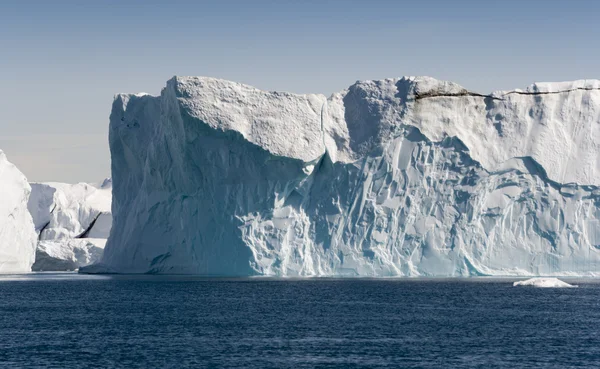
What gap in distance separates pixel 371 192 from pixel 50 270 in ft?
123

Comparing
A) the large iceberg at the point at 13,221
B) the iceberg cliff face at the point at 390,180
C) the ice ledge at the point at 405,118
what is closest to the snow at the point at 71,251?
the large iceberg at the point at 13,221

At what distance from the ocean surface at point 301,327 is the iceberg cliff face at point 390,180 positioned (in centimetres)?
263

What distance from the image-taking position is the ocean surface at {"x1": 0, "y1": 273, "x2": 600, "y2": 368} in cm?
2297

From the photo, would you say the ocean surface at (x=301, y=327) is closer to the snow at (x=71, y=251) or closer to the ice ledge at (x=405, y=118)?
the ice ledge at (x=405, y=118)

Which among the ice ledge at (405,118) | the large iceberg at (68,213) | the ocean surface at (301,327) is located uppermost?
the ice ledge at (405,118)

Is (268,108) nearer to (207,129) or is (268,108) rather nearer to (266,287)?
(207,129)

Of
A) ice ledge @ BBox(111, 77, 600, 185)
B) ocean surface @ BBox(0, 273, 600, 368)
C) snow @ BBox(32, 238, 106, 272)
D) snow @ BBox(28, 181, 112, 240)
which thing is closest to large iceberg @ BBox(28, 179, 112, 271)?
snow @ BBox(28, 181, 112, 240)

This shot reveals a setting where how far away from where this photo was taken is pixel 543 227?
47875mm

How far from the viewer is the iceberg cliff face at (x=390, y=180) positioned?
47250mm

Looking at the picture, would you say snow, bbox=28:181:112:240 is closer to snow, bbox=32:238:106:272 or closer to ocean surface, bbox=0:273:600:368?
snow, bbox=32:238:106:272

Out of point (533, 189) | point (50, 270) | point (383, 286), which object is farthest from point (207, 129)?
point (50, 270)

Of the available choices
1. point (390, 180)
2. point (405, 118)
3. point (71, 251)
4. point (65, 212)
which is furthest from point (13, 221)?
point (65, 212)

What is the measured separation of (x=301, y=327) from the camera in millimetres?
28953

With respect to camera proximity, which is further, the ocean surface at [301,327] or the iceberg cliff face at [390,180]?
the iceberg cliff face at [390,180]
